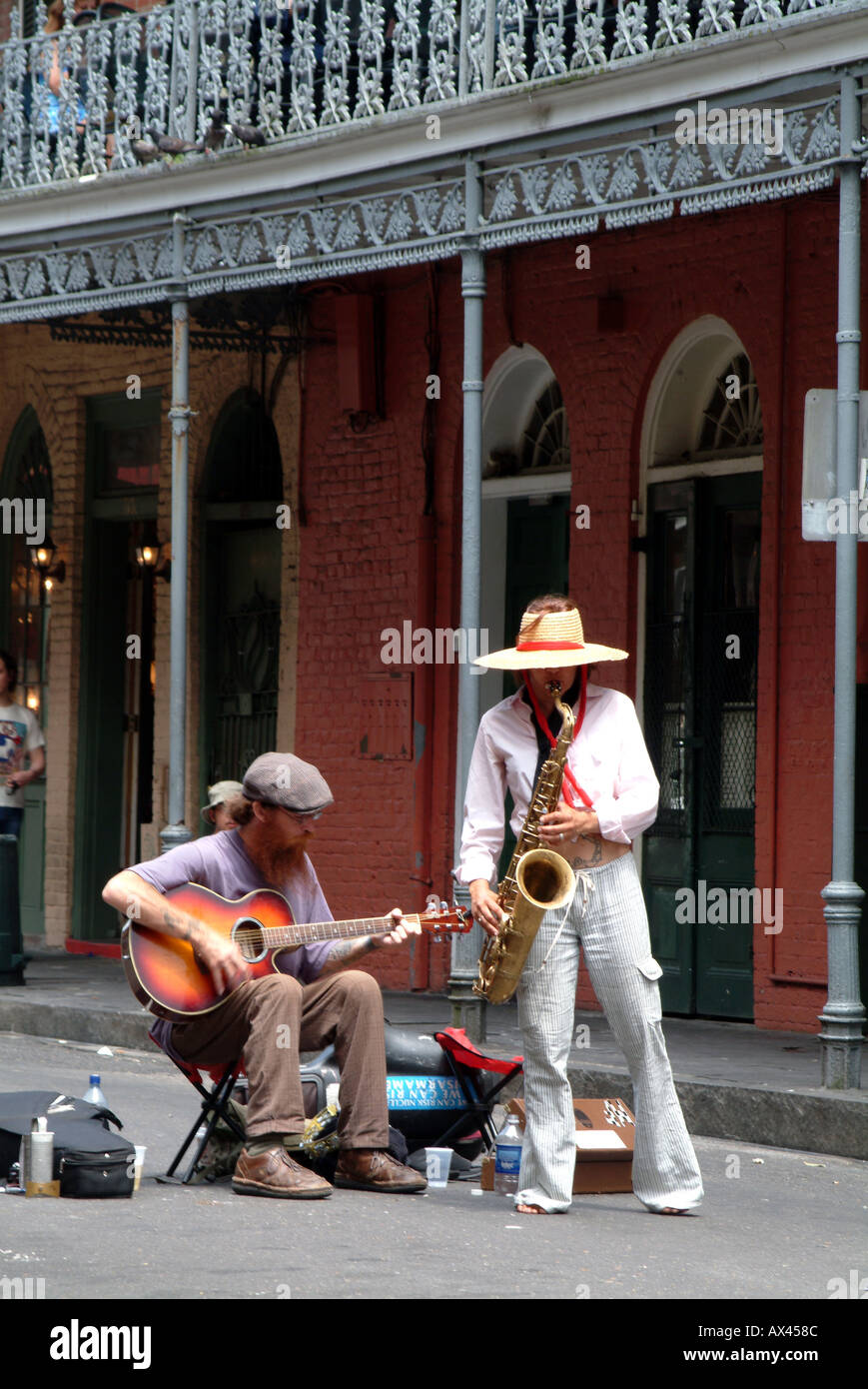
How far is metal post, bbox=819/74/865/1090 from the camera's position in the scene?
8.98 meters

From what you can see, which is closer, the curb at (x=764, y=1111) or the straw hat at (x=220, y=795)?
the straw hat at (x=220, y=795)

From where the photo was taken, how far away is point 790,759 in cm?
1130

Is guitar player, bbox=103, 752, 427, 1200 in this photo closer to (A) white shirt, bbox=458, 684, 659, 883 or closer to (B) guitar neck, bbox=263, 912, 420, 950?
(B) guitar neck, bbox=263, 912, 420, 950

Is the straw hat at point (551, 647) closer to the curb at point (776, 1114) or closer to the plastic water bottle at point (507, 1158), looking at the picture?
the plastic water bottle at point (507, 1158)

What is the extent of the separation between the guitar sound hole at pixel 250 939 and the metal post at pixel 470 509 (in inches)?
133

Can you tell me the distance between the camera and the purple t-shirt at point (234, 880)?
7211mm

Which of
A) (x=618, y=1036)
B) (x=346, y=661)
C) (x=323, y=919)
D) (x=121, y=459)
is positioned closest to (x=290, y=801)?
(x=323, y=919)

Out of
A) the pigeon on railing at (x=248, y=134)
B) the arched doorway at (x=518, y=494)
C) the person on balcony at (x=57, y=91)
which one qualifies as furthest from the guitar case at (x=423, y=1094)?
the person on balcony at (x=57, y=91)

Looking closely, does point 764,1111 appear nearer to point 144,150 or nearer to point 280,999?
point 280,999

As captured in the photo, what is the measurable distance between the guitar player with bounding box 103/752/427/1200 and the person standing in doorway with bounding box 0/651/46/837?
6.57m

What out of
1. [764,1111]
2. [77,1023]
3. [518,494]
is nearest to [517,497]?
[518,494]

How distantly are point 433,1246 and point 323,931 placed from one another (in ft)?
3.89

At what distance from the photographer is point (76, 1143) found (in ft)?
23.4

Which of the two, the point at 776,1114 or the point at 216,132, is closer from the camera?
the point at 776,1114
